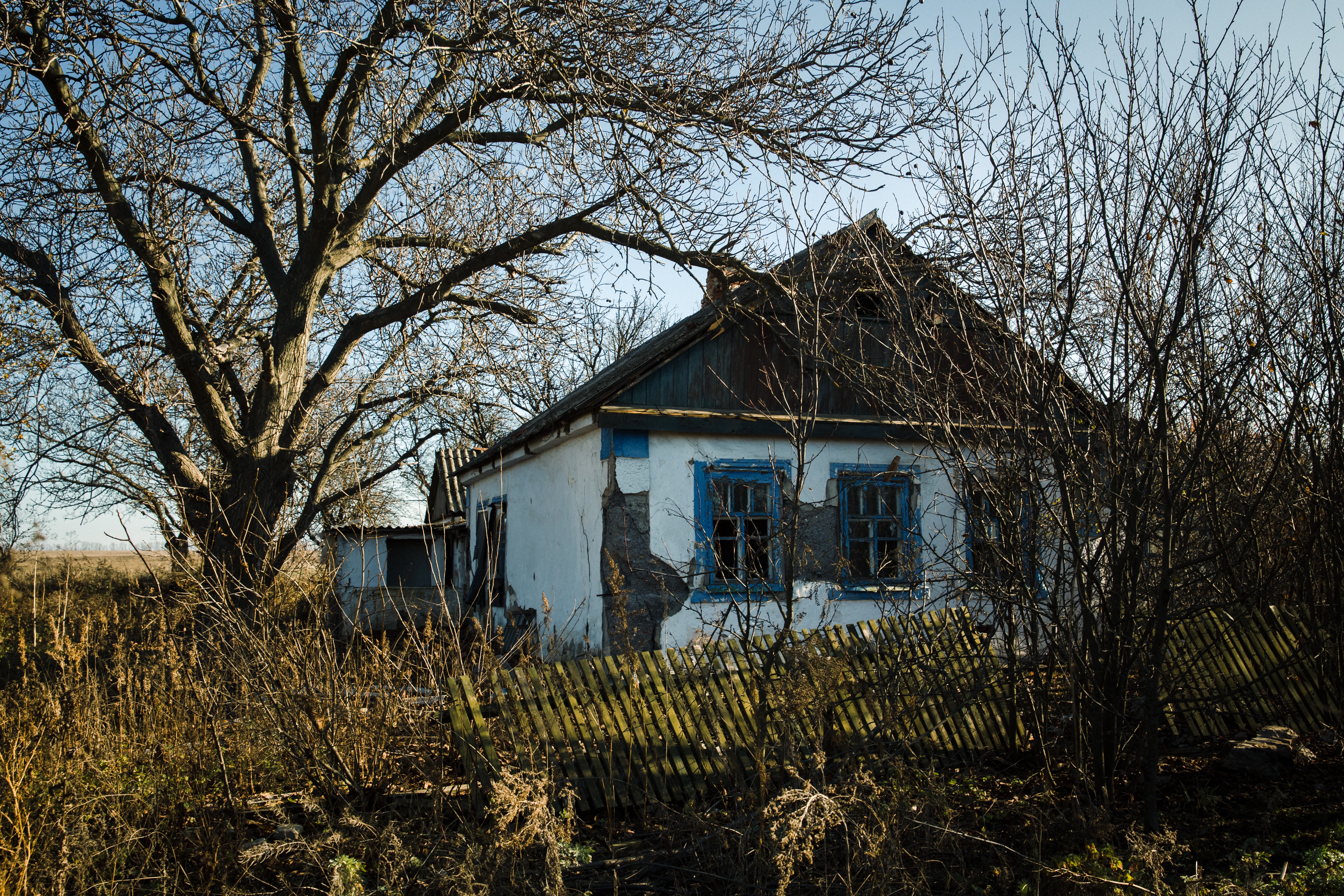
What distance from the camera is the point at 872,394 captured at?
4.72 metres

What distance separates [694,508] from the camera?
28.1 feet

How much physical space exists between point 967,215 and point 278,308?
6871 mm

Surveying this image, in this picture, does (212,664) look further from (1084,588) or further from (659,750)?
(1084,588)

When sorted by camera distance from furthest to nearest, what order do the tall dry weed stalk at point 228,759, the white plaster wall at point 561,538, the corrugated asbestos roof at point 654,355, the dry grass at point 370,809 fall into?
the white plaster wall at point 561,538
the corrugated asbestos roof at point 654,355
the tall dry weed stalk at point 228,759
the dry grass at point 370,809

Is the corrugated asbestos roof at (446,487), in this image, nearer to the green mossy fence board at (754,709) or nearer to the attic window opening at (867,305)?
the attic window opening at (867,305)

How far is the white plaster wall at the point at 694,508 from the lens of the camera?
830cm

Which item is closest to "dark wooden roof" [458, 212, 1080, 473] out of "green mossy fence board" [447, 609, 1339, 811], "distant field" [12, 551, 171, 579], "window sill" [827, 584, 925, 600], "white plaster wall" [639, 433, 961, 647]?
"white plaster wall" [639, 433, 961, 647]

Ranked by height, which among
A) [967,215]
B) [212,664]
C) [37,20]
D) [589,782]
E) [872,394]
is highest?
[37,20]

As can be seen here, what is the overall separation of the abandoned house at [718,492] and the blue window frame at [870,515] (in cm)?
2

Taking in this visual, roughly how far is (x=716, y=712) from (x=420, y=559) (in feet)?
74.8

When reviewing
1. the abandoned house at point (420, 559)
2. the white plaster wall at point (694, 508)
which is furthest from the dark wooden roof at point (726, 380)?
the abandoned house at point (420, 559)

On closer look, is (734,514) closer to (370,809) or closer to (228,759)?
(370,809)

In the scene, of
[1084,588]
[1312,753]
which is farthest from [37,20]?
[1312,753]

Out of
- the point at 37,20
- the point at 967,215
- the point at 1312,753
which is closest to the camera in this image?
the point at 967,215
